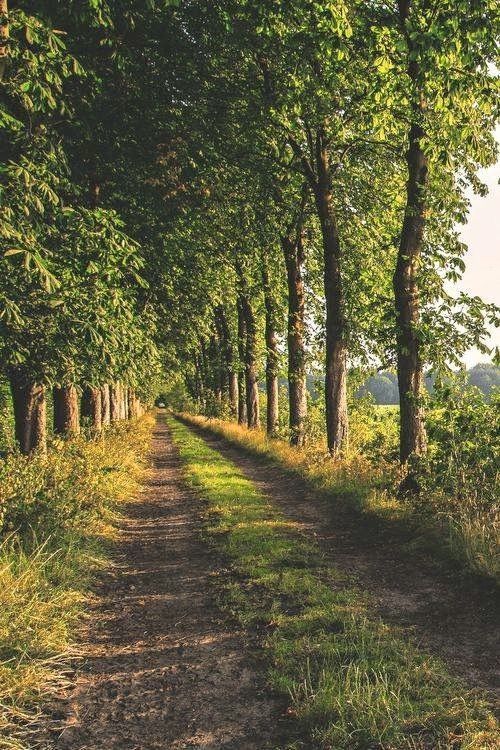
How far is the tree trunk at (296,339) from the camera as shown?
19219mm

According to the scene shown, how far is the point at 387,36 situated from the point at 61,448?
434 inches

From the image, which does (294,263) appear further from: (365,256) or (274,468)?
(274,468)

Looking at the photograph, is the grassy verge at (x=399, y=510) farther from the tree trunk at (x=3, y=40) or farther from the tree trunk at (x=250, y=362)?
the tree trunk at (x=250, y=362)

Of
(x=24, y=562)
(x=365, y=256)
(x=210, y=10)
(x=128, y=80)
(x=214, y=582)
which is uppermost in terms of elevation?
(x=210, y=10)

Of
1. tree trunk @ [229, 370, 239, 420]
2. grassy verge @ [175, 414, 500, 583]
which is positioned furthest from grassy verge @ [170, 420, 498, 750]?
tree trunk @ [229, 370, 239, 420]

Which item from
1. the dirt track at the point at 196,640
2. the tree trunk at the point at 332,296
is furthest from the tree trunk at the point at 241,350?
the dirt track at the point at 196,640

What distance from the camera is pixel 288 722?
4.23 metres

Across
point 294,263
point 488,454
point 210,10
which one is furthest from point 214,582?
point 294,263

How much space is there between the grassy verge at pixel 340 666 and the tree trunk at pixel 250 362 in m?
19.0

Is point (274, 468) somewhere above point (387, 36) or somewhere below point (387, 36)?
below

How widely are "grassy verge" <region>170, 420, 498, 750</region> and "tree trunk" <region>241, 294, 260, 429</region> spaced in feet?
62.5

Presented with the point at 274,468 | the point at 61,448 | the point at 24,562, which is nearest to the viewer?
the point at 24,562

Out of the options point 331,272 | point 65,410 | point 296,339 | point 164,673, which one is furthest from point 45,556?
point 296,339

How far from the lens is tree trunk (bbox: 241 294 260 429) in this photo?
2727 centimetres
